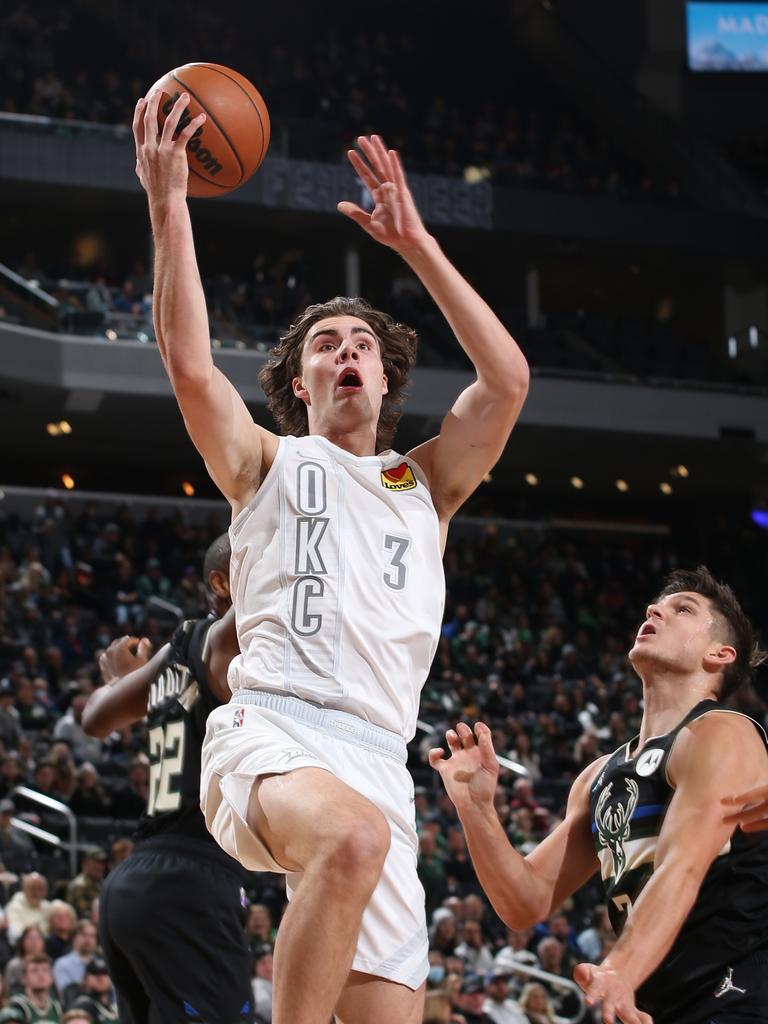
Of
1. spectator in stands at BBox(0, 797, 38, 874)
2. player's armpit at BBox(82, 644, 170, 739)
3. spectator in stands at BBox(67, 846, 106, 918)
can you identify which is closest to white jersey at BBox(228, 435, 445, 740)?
player's armpit at BBox(82, 644, 170, 739)

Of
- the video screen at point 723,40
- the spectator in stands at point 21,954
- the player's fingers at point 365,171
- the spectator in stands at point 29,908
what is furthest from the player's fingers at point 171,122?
the video screen at point 723,40

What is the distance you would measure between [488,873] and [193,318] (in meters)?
1.75

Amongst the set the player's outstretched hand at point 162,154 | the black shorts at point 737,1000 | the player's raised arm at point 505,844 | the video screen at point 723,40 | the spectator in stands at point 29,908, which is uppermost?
the video screen at point 723,40

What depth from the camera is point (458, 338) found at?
3.61 metres

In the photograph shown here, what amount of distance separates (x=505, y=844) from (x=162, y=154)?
2.05 meters

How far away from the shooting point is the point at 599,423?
23062 millimetres

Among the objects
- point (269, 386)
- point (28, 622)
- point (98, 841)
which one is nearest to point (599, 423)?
point (28, 622)

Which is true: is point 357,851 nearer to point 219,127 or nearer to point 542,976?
point 219,127

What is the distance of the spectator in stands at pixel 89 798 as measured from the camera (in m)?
11.6

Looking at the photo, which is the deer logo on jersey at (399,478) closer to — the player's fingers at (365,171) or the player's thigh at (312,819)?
the player's fingers at (365,171)

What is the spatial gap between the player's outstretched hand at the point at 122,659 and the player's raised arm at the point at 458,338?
188 centimetres

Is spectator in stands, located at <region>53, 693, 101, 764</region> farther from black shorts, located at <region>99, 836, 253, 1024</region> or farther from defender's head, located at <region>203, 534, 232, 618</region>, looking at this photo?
black shorts, located at <region>99, 836, 253, 1024</region>

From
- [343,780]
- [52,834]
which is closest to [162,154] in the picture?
[343,780]

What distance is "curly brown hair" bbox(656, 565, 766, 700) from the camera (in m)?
4.16
